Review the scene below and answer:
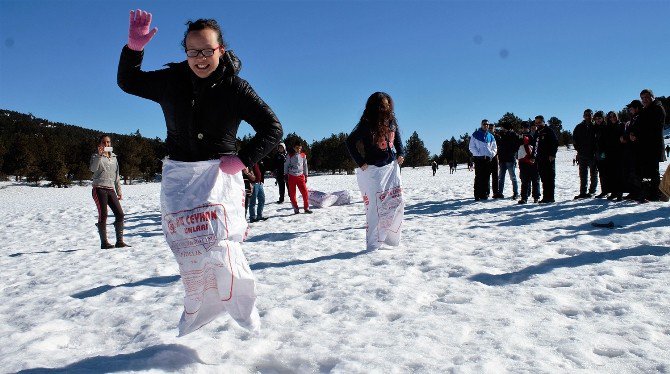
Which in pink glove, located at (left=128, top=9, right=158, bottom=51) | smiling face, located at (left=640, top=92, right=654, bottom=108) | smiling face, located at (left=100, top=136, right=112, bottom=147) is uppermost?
smiling face, located at (left=640, top=92, right=654, bottom=108)

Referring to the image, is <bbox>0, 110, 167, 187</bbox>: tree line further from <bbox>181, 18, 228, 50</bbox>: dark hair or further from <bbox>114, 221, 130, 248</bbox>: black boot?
<bbox>181, 18, 228, 50</bbox>: dark hair

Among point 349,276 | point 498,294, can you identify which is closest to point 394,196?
point 349,276

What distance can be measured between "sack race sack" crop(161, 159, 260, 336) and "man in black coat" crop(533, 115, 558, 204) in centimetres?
984

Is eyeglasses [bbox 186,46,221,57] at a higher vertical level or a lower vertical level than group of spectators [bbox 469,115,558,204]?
higher

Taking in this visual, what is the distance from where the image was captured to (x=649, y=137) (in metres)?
8.54

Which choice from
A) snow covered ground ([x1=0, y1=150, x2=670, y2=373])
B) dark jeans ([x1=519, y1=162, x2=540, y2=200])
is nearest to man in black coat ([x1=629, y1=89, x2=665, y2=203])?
snow covered ground ([x1=0, y1=150, x2=670, y2=373])

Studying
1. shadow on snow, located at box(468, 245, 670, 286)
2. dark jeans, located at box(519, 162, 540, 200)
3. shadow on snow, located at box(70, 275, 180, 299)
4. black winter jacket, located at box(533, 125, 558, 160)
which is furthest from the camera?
dark jeans, located at box(519, 162, 540, 200)

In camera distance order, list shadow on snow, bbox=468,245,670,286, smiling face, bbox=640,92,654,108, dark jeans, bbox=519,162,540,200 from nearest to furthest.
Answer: shadow on snow, bbox=468,245,670,286
smiling face, bbox=640,92,654,108
dark jeans, bbox=519,162,540,200

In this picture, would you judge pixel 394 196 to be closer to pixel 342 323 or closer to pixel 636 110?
pixel 342 323

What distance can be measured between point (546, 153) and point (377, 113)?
676 centimetres

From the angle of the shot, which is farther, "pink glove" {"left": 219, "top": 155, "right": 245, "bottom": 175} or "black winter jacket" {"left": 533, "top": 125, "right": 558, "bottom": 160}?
"black winter jacket" {"left": 533, "top": 125, "right": 558, "bottom": 160}

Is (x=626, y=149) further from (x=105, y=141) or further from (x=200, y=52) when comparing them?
(x=105, y=141)

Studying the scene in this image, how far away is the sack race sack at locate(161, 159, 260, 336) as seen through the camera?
263 cm

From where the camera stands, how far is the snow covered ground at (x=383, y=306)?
273 centimetres
